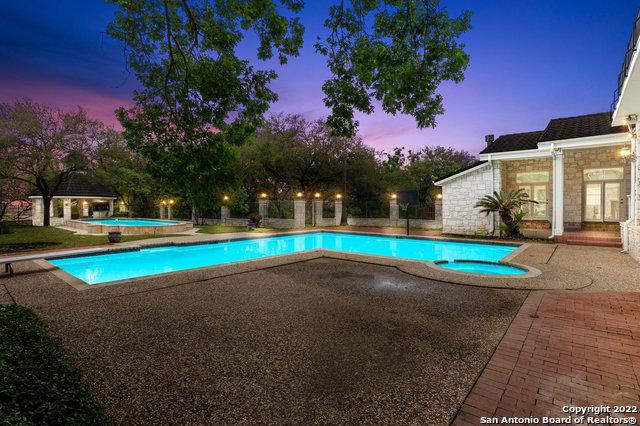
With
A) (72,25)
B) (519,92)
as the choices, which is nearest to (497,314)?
(72,25)

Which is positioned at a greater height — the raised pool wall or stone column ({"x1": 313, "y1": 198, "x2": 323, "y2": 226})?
stone column ({"x1": 313, "y1": 198, "x2": 323, "y2": 226})

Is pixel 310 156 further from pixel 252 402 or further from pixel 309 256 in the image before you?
pixel 252 402

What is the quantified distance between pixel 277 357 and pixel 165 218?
99.8ft

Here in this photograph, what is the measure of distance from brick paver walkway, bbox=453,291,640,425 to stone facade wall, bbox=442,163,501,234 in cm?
1186

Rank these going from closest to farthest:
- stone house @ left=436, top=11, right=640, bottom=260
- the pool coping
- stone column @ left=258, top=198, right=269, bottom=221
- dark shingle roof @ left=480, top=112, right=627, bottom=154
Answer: the pool coping
stone house @ left=436, top=11, right=640, bottom=260
dark shingle roof @ left=480, top=112, right=627, bottom=154
stone column @ left=258, top=198, right=269, bottom=221

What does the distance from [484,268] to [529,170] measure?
34.2 feet

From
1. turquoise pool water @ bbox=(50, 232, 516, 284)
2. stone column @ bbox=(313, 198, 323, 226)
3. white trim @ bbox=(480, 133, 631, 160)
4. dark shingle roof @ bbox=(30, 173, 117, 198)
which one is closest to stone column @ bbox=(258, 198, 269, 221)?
stone column @ bbox=(313, 198, 323, 226)

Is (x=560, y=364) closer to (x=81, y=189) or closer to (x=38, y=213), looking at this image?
(x=38, y=213)

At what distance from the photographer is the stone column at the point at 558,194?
44.1ft

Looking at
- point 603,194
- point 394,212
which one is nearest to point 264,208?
point 394,212

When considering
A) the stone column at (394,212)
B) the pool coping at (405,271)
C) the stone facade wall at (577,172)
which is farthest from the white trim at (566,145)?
the stone column at (394,212)

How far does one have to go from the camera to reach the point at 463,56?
5.48m

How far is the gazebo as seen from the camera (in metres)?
30.0

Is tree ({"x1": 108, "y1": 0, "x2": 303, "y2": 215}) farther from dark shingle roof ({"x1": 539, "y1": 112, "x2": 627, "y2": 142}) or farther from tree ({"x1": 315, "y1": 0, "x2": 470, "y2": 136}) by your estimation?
dark shingle roof ({"x1": 539, "y1": 112, "x2": 627, "y2": 142})
